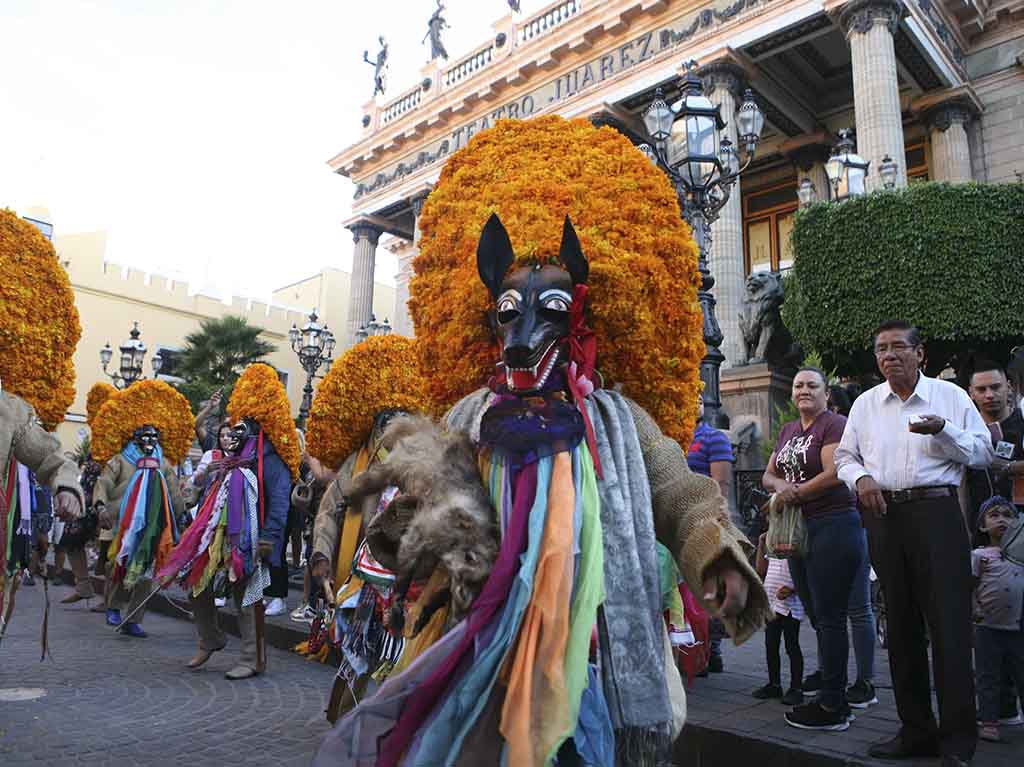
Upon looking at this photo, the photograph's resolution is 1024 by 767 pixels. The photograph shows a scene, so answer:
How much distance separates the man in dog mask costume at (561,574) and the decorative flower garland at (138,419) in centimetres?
678

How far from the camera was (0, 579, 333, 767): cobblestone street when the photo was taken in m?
3.81

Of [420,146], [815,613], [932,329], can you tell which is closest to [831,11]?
[932,329]

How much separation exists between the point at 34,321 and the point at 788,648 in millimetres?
4487

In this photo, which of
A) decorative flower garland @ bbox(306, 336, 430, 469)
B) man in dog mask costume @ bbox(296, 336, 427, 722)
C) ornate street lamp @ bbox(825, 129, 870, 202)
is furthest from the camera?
ornate street lamp @ bbox(825, 129, 870, 202)

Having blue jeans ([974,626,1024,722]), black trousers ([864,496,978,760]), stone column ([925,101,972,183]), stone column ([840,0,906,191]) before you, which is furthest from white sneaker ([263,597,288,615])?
stone column ([925,101,972,183])

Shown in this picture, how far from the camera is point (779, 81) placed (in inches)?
814

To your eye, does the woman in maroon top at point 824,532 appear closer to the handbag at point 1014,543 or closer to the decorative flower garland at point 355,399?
the handbag at point 1014,543

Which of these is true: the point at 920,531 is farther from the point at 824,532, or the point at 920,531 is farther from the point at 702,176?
the point at 702,176

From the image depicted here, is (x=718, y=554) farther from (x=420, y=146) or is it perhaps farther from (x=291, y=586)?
(x=420, y=146)

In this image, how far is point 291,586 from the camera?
33.9 ft

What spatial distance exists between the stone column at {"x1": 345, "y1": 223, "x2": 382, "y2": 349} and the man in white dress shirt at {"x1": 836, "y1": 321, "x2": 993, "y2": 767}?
25.8 m

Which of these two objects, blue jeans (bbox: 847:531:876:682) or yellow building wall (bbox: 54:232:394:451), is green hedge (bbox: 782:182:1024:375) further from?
yellow building wall (bbox: 54:232:394:451)

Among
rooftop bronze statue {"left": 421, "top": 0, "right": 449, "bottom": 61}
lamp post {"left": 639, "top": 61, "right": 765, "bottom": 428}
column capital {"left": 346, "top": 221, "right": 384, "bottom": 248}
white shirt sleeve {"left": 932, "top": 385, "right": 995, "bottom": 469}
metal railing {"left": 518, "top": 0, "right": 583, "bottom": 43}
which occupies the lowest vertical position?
white shirt sleeve {"left": 932, "top": 385, "right": 995, "bottom": 469}

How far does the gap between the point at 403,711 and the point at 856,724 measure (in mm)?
2897
